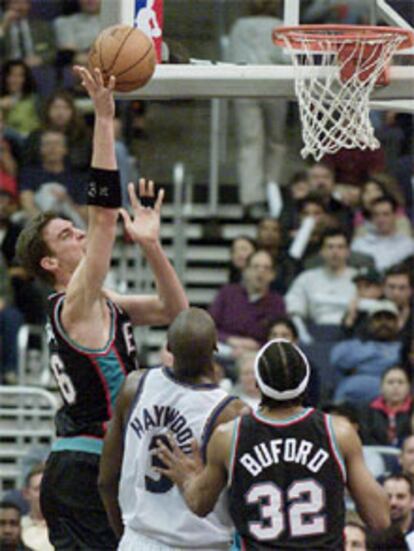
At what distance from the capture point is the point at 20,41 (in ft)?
48.3

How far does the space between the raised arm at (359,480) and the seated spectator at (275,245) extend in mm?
6659

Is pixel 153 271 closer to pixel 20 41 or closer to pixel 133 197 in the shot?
pixel 133 197

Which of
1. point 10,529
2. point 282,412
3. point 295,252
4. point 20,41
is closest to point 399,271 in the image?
point 295,252

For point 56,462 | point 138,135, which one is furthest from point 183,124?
point 56,462

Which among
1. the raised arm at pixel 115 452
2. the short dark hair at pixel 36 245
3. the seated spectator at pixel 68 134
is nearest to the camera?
the raised arm at pixel 115 452

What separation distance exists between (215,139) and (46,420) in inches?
122

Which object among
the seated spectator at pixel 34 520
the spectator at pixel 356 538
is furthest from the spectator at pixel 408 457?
the seated spectator at pixel 34 520

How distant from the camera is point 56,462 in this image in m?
6.60

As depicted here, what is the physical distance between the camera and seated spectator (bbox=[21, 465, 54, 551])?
9753 mm

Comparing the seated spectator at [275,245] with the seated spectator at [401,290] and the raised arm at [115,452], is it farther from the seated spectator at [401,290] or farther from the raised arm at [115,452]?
the raised arm at [115,452]

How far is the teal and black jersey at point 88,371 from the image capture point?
6.47 m

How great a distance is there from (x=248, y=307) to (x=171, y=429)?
5905 millimetres

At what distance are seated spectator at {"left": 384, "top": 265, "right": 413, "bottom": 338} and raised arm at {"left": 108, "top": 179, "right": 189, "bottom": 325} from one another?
5.09 meters

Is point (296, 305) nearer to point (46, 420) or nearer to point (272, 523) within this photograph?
point (46, 420)
